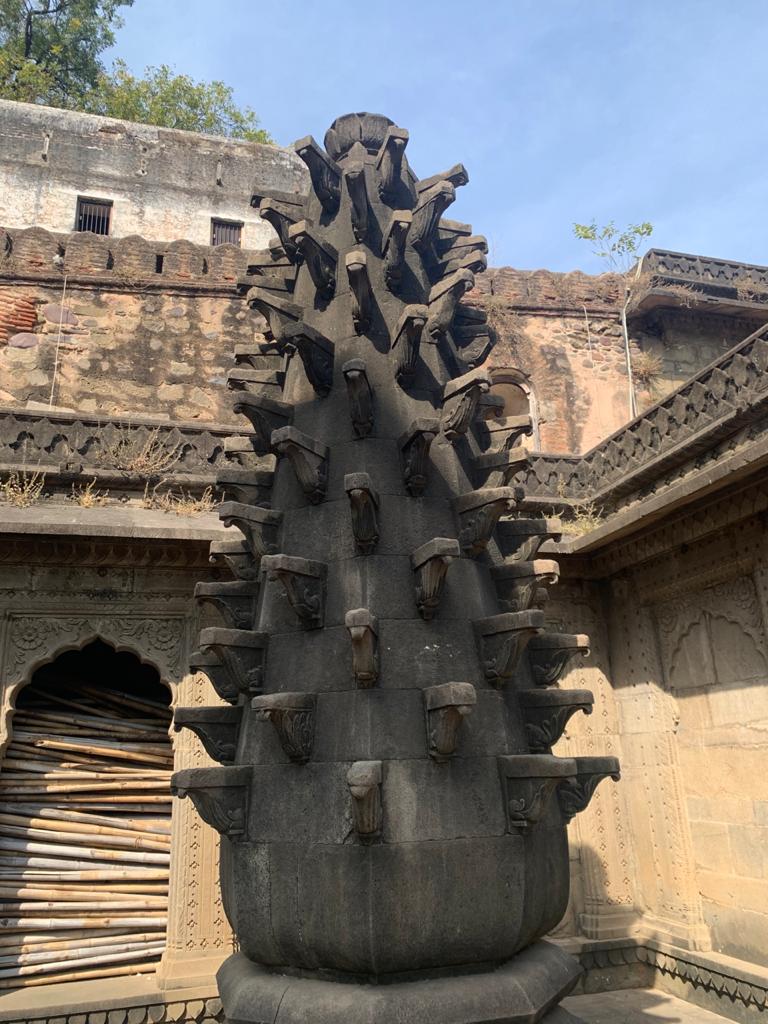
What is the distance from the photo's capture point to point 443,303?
12.0 feet

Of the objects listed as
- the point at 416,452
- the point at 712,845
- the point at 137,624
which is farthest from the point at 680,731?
the point at 416,452

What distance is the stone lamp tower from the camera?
259 cm

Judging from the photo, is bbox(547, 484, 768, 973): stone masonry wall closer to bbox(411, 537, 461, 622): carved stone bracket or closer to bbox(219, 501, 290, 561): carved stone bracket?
bbox(411, 537, 461, 622): carved stone bracket

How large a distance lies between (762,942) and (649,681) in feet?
7.91

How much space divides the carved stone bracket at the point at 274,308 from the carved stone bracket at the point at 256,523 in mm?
873

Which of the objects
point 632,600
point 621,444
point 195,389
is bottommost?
point 632,600

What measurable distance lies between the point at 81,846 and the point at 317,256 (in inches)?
225

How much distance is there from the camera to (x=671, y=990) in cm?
708

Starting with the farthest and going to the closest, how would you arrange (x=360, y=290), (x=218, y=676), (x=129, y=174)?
(x=129, y=174) → (x=360, y=290) → (x=218, y=676)

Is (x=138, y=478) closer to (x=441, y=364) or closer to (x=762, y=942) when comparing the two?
(x=441, y=364)

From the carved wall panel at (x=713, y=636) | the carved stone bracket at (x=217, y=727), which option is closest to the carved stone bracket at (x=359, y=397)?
the carved stone bracket at (x=217, y=727)

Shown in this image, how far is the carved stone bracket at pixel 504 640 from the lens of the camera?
2.92m

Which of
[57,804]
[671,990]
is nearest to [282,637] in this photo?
[57,804]

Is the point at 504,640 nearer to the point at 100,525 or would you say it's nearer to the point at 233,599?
the point at 233,599
